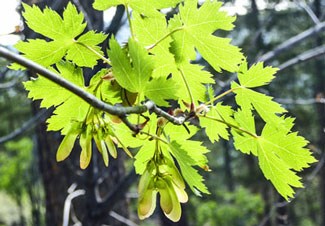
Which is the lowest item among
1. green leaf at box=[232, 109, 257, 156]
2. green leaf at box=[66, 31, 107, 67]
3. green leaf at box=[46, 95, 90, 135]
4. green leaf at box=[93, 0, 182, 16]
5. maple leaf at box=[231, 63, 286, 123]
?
green leaf at box=[232, 109, 257, 156]

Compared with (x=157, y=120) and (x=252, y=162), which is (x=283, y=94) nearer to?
(x=252, y=162)

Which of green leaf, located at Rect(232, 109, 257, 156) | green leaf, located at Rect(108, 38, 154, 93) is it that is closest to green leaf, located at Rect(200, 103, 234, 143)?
green leaf, located at Rect(232, 109, 257, 156)

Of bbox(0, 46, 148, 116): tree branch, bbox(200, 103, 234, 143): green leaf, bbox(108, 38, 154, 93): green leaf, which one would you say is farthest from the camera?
bbox(200, 103, 234, 143): green leaf

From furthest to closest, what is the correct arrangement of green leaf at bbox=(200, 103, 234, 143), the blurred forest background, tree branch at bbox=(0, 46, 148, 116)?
the blurred forest background < green leaf at bbox=(200, 103, 234, 143) < tree branch at bbox=(0, 46, 148, 116)

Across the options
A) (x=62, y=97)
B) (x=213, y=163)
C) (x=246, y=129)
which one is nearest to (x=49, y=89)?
(x=62, y=97)

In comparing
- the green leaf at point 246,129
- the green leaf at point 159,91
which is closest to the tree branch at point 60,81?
the green leaf at point 159,91

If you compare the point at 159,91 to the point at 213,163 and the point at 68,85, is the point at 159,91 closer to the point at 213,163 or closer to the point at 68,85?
the point at 68,85

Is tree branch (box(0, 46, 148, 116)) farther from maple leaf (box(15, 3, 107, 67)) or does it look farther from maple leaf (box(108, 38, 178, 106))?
maple leaf (box(15, 3, 107, 67))
